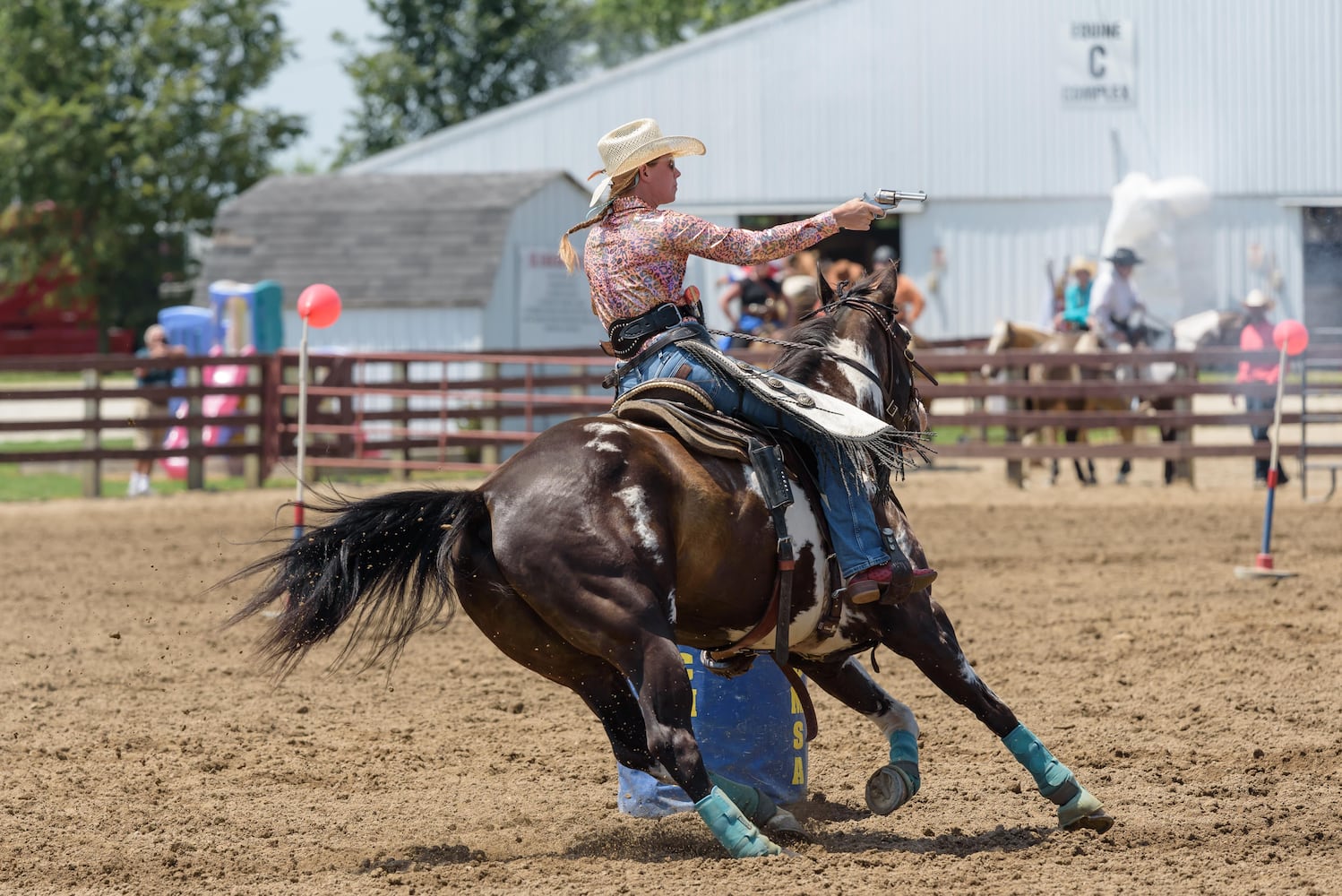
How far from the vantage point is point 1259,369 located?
591 inches

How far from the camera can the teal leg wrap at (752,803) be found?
4.86 metres

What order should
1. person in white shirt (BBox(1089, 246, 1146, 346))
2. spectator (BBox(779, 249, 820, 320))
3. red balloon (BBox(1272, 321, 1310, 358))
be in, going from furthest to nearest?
person in white shirt (BBox(1089, 246, 1146, 346)) < spectator (BBox(779, 249, 820, 320)) < red balloon (BBox(1272, 321, 1310, 358))

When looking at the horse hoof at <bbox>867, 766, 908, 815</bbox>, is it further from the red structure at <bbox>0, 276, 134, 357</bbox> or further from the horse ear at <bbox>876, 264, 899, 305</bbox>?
the red structure at <bbox>0, 276, 134, 357</bbox>

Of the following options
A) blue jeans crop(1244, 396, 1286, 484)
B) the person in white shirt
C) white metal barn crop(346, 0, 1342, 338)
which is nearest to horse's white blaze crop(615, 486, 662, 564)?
blue jeans crop(1244, 396, 1286, 484)

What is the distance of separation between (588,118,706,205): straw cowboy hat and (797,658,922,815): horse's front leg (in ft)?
5.52

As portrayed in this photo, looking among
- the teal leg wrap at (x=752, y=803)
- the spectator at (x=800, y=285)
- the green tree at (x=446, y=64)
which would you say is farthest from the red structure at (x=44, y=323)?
the teal leg wrap at (x=752, y=803)

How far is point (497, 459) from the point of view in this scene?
1639 cm

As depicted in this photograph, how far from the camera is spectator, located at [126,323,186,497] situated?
15375 mm

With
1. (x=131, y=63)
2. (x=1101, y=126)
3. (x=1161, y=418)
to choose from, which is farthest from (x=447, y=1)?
(x=1161, y=418)

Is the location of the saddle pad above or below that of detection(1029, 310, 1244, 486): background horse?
below

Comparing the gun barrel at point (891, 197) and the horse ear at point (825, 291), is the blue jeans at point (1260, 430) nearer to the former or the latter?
the horse ear at point (825, 291)

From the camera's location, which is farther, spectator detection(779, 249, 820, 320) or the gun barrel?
spectator detection(779, 249, 820, 320)

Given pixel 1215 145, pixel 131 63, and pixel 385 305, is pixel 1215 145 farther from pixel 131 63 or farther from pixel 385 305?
pixel 131 63

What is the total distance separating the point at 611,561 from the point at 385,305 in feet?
54.0
